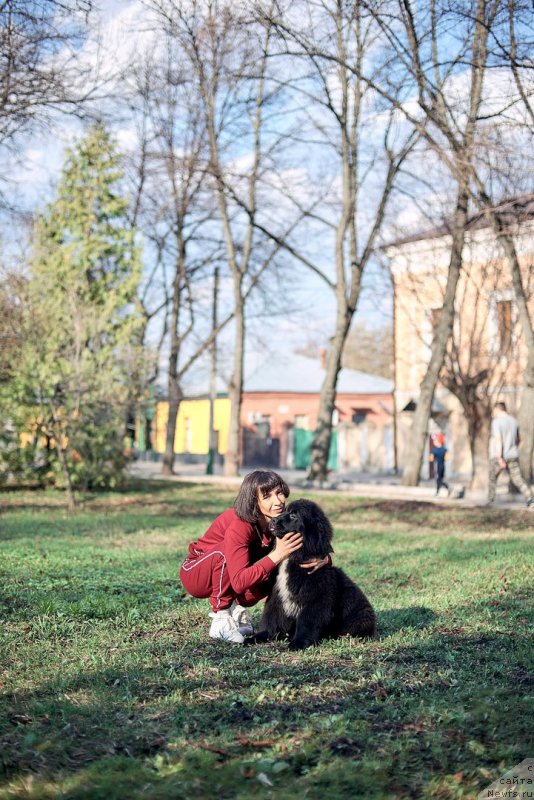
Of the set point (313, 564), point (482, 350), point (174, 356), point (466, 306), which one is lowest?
point (313, 564)

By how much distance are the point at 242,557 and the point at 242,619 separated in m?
0.65

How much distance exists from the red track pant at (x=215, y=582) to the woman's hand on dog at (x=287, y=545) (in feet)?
1.69

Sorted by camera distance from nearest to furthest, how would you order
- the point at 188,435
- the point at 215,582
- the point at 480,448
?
the point at 215,582 < the point at 480,448 < the point at 188,435

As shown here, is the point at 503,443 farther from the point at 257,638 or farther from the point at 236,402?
the point at 236,402

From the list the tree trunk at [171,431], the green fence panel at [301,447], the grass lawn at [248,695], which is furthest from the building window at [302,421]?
the grass lawn at [248,695]

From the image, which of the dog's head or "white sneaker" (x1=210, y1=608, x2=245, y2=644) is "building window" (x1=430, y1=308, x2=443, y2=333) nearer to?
"white sneaker" (x1=210, y1=608, x2=245, y2=644)

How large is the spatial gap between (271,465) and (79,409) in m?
29.6

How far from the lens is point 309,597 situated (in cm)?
629

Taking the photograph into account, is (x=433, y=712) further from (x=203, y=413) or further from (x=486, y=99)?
(x=203, y=413)

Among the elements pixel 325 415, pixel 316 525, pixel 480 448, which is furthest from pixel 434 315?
pixel 316 525

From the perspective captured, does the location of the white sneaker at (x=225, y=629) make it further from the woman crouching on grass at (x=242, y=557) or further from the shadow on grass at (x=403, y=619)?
the shadow on grass at (x=403, y=619)

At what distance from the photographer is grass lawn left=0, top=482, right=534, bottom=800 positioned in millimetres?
4027

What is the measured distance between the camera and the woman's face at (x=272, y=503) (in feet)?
21.0

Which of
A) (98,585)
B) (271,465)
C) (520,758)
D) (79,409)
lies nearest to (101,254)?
(79,409)
